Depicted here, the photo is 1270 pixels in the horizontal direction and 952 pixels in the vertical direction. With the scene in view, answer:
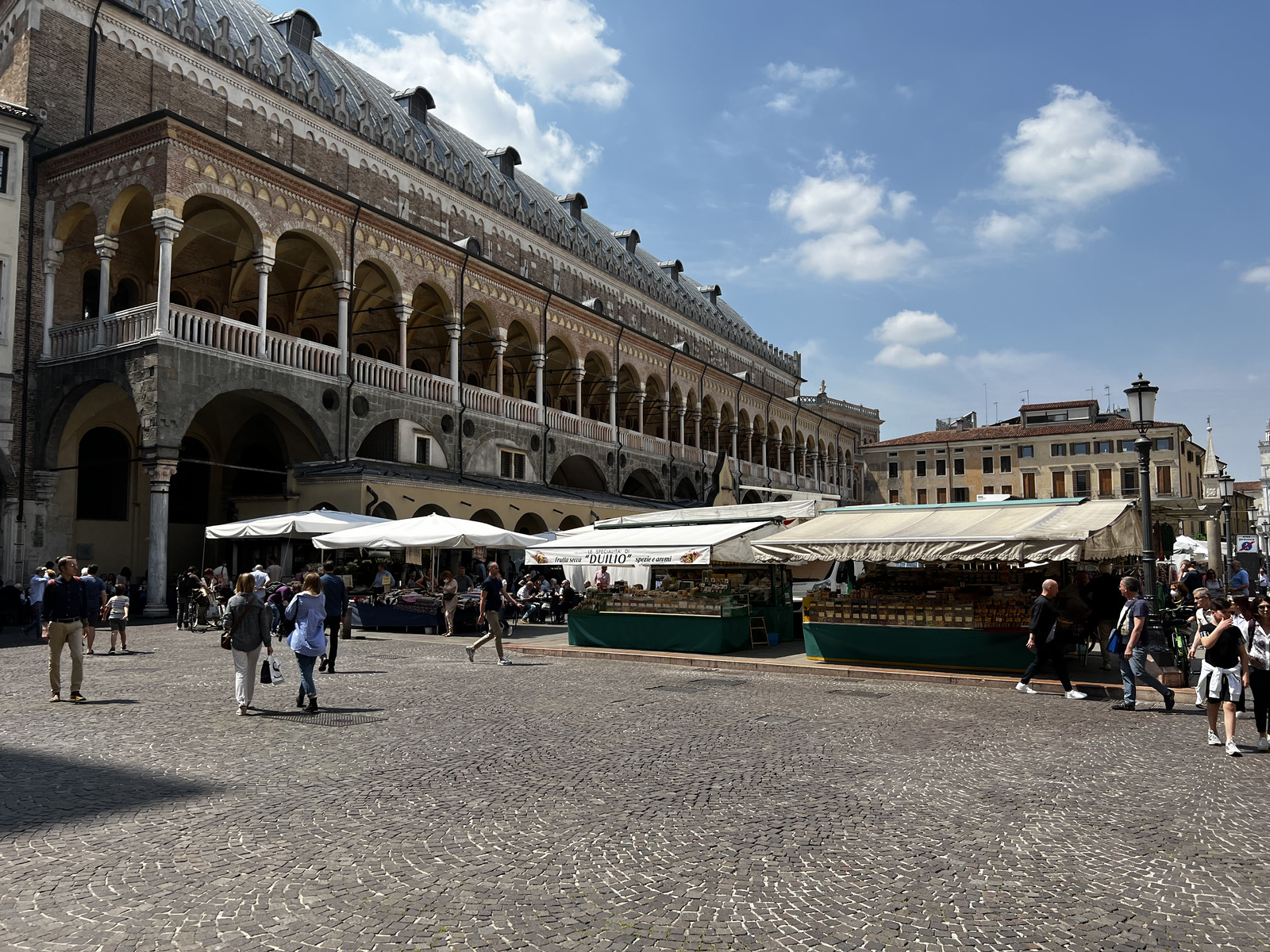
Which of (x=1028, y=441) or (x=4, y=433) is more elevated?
(x=1028, y=441)

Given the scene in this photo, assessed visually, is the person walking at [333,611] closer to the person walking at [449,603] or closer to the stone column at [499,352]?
the person walking at [449,603]

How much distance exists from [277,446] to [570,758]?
21575mm

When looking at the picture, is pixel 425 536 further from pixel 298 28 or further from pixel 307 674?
pixel 298 28

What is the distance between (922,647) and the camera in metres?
13.7

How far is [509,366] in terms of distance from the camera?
118 ft

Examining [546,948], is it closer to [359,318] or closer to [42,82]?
[42,82]

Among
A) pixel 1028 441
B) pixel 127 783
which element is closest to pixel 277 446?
pixel 127 783

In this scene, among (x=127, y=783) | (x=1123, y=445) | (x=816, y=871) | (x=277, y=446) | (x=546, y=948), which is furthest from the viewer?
(x=1123, y=445)

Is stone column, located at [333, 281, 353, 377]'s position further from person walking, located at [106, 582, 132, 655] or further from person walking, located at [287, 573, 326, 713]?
person walking, located at [287, 573, 326, 713]

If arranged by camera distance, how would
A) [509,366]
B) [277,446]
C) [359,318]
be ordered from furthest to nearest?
1. [509,366]
2. [359,318]
3. [277,446]

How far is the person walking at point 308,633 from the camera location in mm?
9750

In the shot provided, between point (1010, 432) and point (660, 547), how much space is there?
64.4m

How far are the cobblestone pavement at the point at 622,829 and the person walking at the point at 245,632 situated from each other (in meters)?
0.32

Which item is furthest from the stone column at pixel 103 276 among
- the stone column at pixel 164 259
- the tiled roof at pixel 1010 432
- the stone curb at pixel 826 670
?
the tiled roof at pixel 1010 432
